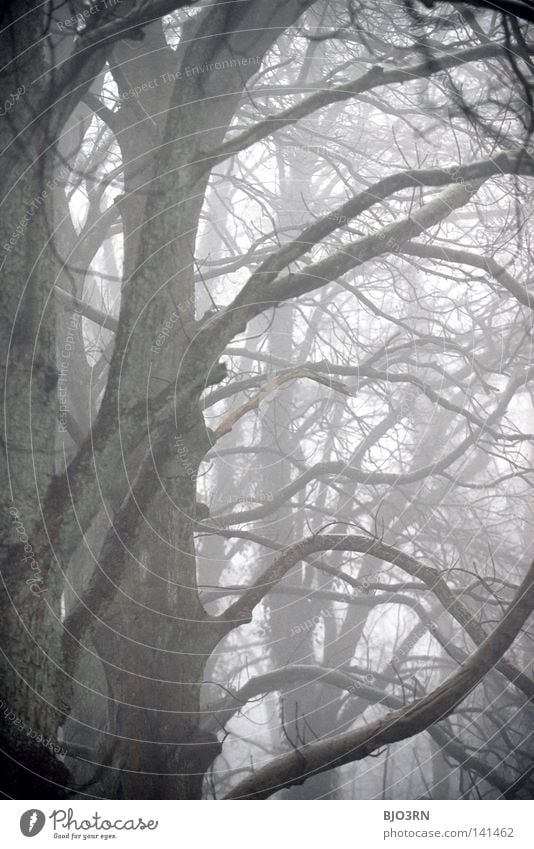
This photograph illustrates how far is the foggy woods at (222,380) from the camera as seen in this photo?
10.3 ft

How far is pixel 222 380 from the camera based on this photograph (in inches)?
141

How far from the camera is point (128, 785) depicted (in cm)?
332

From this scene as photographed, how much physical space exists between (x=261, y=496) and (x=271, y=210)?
88.6 inches

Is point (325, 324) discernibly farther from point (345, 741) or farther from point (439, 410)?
point (345, 741)

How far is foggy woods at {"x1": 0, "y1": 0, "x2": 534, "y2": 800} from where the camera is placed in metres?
3.15

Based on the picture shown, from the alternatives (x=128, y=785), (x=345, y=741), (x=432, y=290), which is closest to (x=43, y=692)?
(x=128, y=785)
